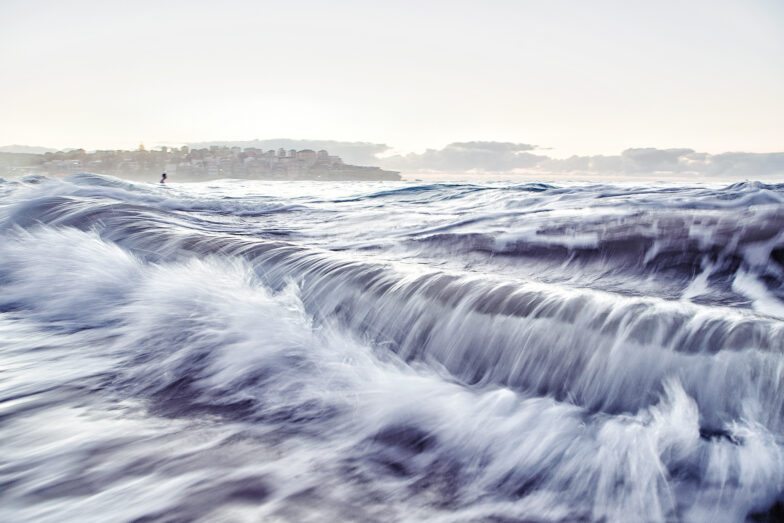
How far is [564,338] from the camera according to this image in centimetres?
190

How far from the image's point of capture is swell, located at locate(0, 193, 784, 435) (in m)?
1.53

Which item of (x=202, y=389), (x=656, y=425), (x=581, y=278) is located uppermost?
(x=581, y=278)

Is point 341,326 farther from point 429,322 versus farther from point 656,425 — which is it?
point 656,425

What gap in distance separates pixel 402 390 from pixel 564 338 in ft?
2.33

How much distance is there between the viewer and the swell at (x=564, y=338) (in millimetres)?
1530

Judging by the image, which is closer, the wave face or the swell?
the wave face

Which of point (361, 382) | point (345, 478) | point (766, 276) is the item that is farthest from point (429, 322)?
point (766, 276)

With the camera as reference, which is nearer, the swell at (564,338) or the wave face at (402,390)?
the wave face at (402,390)

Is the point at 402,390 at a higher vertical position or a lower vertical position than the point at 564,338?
lower

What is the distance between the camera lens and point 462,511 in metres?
1.28

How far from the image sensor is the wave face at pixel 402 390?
133cm

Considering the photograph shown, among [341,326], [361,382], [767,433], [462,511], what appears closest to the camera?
[462,511]

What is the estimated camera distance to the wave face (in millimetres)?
1332

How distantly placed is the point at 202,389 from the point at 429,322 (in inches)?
43.4
